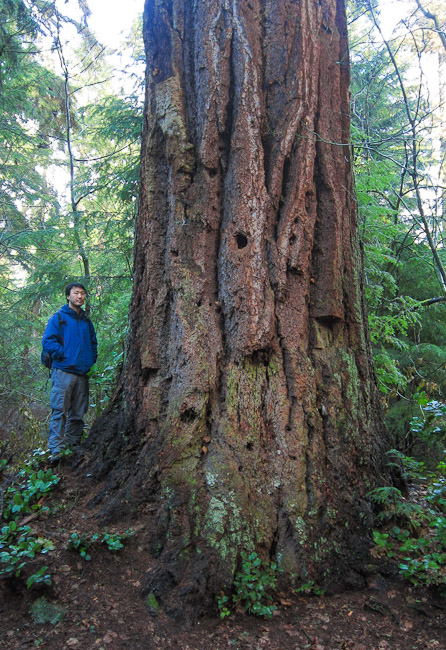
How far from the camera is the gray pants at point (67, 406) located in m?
4.91

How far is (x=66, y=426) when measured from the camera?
526cm

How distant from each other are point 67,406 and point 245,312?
2836 millimetres

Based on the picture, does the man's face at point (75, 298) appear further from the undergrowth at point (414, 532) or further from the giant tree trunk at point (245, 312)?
the undergrowth at point (414, 532)

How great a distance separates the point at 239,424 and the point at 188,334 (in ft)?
2.64

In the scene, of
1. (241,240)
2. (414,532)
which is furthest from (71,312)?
(414,532)

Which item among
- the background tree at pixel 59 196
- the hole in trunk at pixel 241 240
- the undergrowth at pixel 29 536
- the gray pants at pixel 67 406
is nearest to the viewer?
the undergrowth at pixel 29 536

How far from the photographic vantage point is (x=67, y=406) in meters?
5.14

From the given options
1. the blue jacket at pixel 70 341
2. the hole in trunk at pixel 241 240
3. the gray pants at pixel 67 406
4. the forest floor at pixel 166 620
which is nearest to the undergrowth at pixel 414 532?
the forest floor at pixel 166 620

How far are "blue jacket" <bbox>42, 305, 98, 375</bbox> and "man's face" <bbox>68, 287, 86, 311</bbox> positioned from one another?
0.07m

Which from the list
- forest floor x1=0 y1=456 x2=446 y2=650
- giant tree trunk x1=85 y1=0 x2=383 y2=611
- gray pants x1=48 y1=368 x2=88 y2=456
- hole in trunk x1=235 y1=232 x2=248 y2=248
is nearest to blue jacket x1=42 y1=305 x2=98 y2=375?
gray pants x1=48 y1=368 x2=88 y2=456

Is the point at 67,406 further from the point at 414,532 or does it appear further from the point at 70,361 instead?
the point at 414,532

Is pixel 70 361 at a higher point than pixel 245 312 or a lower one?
lower

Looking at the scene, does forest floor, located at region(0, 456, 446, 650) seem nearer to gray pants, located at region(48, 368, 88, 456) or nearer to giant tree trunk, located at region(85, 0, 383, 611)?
giant tree trunk, located at region(85, 0, 383, 611)

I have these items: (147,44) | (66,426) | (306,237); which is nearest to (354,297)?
(306,237)
